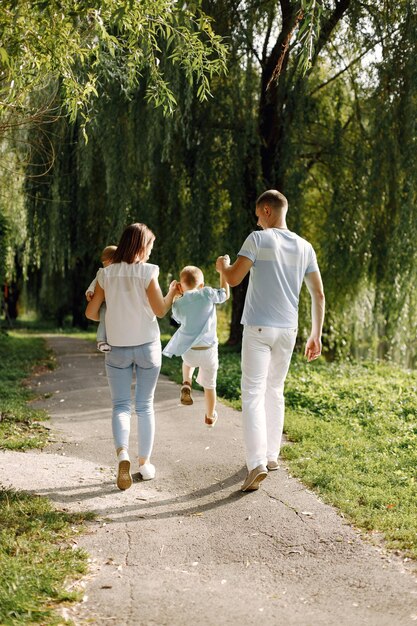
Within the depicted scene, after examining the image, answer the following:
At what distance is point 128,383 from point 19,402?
402 cm

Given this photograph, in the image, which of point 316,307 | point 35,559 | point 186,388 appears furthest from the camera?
point 186,388

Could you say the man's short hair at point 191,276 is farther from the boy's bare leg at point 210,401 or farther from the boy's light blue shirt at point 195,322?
the boy's bare leg at point 210,401

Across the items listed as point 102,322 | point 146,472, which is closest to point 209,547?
point 146,472

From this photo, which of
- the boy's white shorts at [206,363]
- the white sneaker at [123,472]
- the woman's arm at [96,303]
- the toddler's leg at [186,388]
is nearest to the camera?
the white sneaker at [123,472]

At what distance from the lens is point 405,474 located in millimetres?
5770

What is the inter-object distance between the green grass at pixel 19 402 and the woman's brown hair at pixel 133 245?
232 cm

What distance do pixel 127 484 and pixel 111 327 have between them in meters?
1.13

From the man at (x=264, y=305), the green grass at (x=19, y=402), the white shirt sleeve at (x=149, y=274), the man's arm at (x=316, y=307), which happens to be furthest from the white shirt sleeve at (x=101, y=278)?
the green grass at (x=19, y=402)

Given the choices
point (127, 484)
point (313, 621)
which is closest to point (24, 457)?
point (127, 484)

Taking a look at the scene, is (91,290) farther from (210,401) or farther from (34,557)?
(34,557)

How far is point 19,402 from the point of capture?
896cm

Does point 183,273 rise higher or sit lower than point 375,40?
lower

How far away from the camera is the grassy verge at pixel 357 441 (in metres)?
4.85

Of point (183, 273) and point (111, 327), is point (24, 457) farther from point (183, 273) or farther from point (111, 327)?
point (183, 273)
